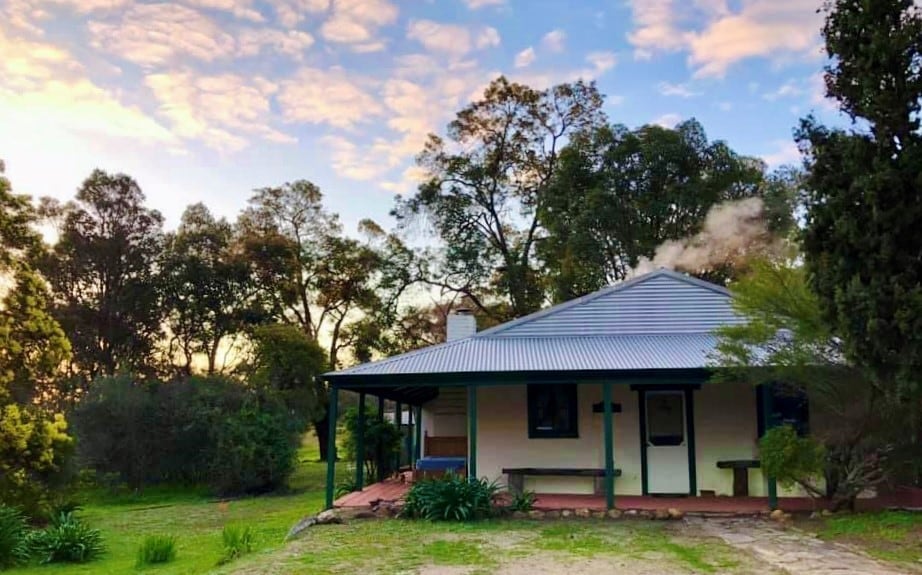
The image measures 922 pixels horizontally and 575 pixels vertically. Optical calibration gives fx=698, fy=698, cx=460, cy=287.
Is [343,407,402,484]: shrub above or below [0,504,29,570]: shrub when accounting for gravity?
above

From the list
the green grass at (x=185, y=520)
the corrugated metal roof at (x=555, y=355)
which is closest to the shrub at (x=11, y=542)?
the green grass at (x=185, y=520)

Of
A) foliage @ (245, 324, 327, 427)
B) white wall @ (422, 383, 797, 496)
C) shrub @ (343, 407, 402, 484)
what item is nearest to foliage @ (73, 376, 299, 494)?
foliage @ (245, 324, 327, 427)

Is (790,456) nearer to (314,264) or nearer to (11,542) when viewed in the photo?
(11,542)

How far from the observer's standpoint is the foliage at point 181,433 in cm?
1914

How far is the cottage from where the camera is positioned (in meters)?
11.2

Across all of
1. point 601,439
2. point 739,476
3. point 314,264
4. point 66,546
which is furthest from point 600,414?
point 314,264

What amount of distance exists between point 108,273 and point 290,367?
422 inches

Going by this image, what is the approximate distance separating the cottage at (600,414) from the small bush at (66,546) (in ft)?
11.6

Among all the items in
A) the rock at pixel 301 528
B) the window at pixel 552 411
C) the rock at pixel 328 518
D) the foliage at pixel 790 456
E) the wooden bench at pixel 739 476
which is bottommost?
the rock at pixel 301 528

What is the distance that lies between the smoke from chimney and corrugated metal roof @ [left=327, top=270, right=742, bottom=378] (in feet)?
28.2

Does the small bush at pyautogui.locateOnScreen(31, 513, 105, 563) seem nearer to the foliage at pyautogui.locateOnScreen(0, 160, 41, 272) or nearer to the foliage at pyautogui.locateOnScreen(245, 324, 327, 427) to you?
the foliage at pyautogui.locateOnScreen(0, 160, 41, 272)

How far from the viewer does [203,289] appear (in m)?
30.3

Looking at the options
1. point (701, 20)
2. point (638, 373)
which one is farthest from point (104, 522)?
point (701, 20)

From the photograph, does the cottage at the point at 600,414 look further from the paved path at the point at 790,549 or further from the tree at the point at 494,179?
the tree at the point at 494,179
